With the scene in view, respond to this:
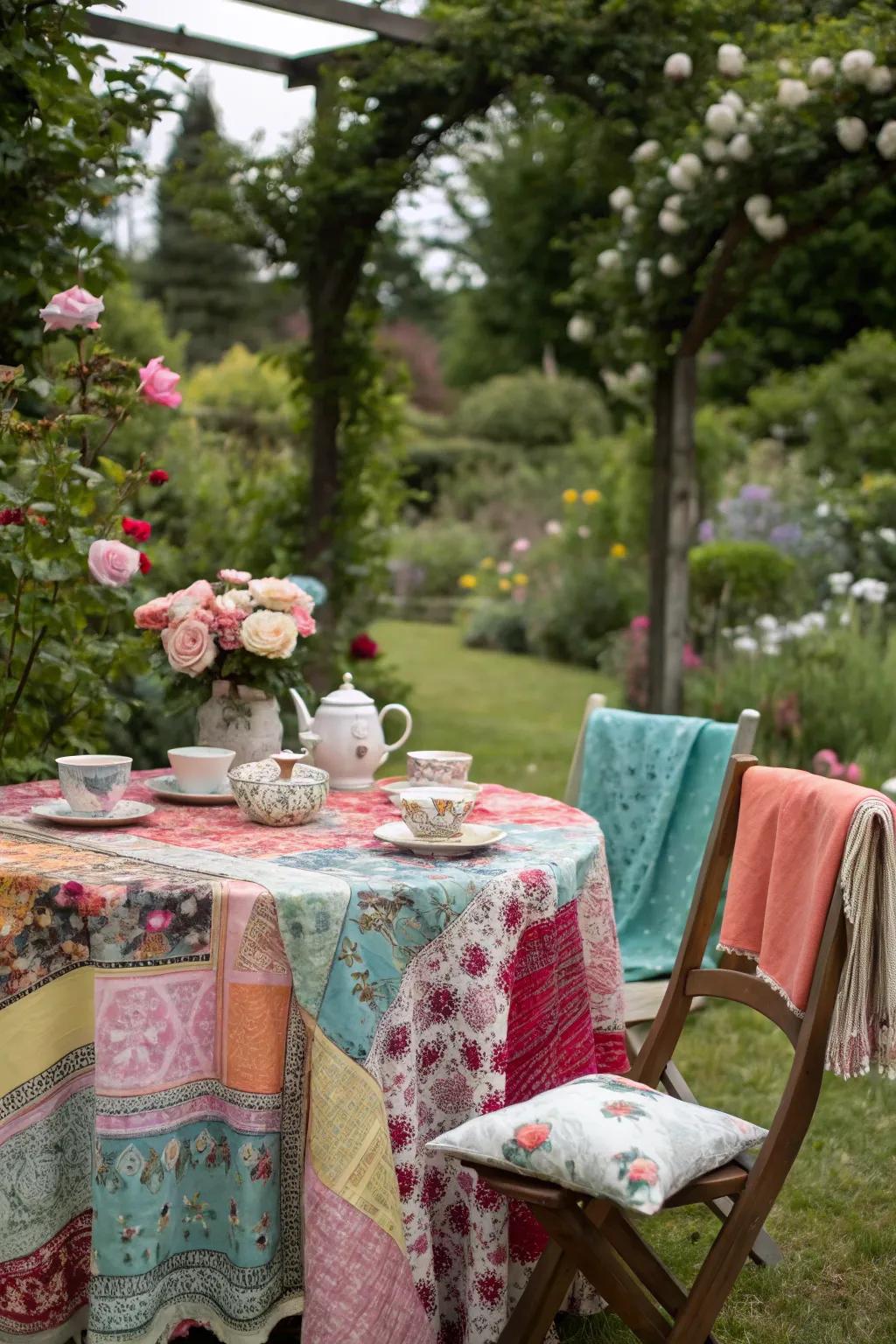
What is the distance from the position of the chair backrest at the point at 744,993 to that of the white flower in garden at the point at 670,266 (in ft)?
13.6

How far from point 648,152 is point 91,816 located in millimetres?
4654

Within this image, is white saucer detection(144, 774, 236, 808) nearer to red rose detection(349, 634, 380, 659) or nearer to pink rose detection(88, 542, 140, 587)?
pink rose detection(88, 542, 140, 587)

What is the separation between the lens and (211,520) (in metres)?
7.16

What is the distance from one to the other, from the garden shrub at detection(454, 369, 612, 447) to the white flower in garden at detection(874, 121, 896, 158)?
12363 mm

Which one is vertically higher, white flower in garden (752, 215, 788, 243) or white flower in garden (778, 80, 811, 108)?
white flower in garden (778, 80, 811, 108)

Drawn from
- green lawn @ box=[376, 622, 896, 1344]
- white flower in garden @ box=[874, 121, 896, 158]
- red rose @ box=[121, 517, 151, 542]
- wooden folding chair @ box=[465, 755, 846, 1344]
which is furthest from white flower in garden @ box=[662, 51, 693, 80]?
wooden folding chair @ box=[465, 755, 846, 1344]

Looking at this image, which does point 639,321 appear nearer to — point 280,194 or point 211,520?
point 280,194

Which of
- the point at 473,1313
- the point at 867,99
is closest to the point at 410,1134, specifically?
the point at 473,1313

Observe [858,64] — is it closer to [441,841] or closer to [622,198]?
[622,198]

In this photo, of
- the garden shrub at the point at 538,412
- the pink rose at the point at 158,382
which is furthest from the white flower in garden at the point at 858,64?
the garden shrub at the point at 538,412

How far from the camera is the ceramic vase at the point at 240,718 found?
9.29 ft

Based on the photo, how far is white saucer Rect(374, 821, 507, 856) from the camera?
2.29 metres

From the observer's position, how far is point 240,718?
9.30ft

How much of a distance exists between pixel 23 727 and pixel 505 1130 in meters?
2.05
